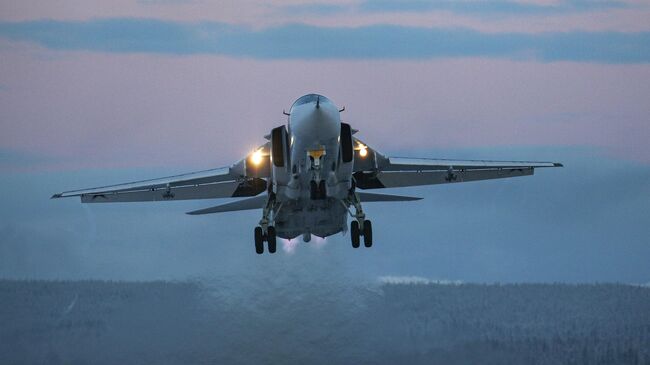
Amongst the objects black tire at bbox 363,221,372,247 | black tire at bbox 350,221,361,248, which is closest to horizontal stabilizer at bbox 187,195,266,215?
black tire at bbox 350,221,361,248

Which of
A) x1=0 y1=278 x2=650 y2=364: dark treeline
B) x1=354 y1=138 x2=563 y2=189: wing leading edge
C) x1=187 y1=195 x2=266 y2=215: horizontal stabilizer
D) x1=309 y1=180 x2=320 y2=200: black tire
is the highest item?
x1=354 y1=138 x2=563 y2=189: wing leading edge

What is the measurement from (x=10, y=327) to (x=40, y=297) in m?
8.45

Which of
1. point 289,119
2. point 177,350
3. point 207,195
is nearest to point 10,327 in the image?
point 177,350

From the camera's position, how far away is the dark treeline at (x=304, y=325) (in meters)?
77.1

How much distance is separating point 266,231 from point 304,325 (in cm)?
3158

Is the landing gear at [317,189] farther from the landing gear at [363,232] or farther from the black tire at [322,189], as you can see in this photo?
the landing gear at [363,232]

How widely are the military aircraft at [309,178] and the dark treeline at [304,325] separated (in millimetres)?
20697

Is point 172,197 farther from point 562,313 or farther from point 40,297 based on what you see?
point 562,313

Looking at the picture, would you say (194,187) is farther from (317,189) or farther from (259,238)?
(317,189)

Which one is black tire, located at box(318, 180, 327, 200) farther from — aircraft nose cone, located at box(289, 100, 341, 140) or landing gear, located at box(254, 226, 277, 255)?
landing gear, located at box(254, 226, 277, 255)

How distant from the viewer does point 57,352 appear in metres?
100

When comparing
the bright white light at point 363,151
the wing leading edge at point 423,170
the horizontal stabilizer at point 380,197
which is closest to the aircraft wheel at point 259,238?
the wing leading edge at point 423,170

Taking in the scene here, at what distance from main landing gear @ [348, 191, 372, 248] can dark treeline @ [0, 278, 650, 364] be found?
1051 inches

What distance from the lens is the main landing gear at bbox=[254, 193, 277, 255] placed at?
49.4 m
